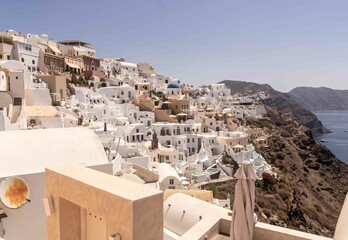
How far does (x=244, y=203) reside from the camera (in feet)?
16.6

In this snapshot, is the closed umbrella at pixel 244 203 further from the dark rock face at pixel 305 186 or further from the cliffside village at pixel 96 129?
the dark rock face at pixel 305 186

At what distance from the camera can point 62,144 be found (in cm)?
779

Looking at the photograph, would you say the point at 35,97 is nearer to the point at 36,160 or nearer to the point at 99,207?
the point at 36,160

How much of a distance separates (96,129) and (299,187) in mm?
33933

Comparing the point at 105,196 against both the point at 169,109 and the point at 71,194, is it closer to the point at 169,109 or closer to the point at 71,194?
the point at 71,194

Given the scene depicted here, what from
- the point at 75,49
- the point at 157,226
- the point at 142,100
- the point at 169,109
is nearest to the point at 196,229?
the point at 157,226

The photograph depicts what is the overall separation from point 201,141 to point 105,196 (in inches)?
1379

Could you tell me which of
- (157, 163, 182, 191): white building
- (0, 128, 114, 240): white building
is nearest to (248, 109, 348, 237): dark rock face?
(157, 163, 182, 191): white building

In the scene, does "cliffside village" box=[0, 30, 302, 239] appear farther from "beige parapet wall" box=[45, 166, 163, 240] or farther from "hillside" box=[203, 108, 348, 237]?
"hillside" box=[203, 108, 348, 237]

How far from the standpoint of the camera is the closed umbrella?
16.4 feet

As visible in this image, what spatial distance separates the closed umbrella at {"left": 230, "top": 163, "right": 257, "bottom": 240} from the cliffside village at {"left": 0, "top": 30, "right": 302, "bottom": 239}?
72 cm

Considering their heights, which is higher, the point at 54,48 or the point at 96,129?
the point at 54,48

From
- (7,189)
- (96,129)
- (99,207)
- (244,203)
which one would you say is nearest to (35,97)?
(96,129)

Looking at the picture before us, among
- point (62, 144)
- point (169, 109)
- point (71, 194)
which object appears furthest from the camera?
point (169, 109)
